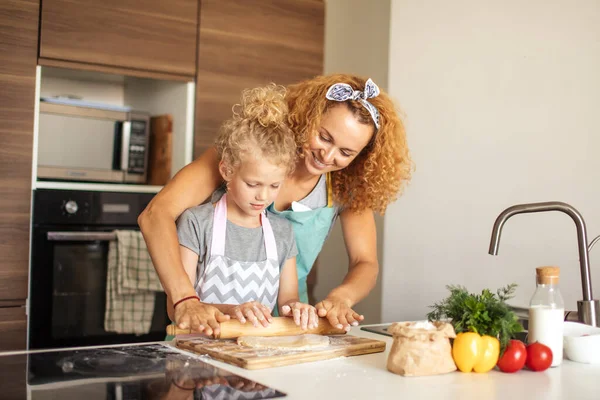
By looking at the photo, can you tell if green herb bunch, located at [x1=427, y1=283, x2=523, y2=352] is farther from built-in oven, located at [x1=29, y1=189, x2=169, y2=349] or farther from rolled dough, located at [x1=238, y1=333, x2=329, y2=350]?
built-in oven, located at [x1=29, y1=189, x2=169, y2=349]

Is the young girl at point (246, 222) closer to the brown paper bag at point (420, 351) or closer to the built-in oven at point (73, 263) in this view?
the brown paper bag at point (420, 351)

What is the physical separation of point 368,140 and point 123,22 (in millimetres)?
1390

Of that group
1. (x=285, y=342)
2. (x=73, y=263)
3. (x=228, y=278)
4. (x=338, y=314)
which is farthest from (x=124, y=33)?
(x=285, y=342)

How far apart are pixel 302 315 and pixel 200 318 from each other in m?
0.21

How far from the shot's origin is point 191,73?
2.87 metres

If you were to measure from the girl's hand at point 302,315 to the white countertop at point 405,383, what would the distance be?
15 cm

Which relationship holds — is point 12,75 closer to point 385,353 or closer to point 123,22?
point 123,22

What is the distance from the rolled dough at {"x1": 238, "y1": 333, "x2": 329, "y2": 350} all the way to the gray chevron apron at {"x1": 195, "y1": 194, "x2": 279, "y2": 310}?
29 cm

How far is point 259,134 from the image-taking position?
5.13ft

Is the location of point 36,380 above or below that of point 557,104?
below

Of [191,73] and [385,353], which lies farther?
[191,73]

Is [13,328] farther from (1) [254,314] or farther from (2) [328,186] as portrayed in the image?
(1) [254,314]

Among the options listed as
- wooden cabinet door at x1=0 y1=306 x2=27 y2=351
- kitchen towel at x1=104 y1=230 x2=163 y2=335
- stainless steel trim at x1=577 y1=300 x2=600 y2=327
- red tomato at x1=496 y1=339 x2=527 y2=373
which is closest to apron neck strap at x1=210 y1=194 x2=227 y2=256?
red tomato at x1=496 y1=339 x2=527 y2=373

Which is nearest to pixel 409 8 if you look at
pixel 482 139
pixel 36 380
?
pixel 482 139
